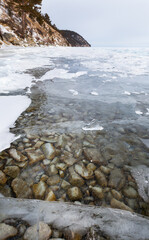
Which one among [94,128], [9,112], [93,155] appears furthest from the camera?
[9,112]

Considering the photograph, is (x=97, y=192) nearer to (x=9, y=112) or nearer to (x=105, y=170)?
(x=105, y=170)

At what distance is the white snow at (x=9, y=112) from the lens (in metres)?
1.65

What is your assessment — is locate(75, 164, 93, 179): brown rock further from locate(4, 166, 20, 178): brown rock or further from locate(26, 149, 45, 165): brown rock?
locate(4, 166, 20, 178): brown rock

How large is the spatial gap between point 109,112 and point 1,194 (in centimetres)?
214

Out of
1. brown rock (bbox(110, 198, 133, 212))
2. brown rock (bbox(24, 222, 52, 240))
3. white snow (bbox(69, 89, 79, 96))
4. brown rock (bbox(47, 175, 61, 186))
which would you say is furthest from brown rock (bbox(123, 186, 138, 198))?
white snow (bbox(69, 89, 79, 96))

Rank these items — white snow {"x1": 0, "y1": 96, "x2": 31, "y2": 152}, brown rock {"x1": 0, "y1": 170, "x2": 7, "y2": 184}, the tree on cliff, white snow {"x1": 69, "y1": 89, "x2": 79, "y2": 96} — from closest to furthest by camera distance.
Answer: brown rock {"x1": 0, "y1": 170, "x2": 7, "y2": 184}, white snow {"x1": 0, "y1": 96, "x2": 31, "y2": 152}, white snow {"x1": 69, "y1": 89, "x2": 79, "y2": 96}, the tree on cliff

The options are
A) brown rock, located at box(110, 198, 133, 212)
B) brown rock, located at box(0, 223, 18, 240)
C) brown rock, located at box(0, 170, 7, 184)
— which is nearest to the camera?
brown rock, located at box(0, 223, 18, 240)

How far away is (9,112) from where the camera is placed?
221 cm

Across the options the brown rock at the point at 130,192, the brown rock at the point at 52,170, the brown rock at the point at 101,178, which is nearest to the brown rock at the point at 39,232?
the brown rock at the point at 52,170

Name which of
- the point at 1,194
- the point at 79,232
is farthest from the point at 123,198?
the point at 1,194

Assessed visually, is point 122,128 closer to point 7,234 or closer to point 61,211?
point 61,211

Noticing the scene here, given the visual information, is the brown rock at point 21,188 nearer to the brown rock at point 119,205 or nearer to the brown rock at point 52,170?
the brown rock at point 52,170

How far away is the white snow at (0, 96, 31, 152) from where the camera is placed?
1648mm

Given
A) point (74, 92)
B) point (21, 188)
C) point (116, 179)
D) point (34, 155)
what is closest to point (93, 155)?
point (116, 179)
